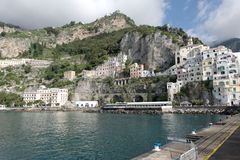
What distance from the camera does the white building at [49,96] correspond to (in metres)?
138

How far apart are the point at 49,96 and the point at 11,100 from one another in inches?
889

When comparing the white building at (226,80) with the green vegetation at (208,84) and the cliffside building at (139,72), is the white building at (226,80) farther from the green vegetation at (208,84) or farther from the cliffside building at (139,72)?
the cliffside building at (139,72)

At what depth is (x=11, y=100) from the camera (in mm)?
146250

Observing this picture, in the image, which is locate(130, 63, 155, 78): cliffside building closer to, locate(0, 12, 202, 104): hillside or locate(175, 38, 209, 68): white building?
locate(0, 12, 202, 104): hillside

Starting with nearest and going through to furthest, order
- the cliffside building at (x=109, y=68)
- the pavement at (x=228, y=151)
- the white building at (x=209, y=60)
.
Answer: the pavement at (x=228, y=151) < the white building at (x=209, y=60) < the cliffside building at (x=109, y=68)

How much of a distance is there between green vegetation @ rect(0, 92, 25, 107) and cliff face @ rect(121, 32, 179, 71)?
216 ft

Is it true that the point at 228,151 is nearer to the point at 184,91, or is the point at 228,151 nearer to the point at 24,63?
the point at 184,91

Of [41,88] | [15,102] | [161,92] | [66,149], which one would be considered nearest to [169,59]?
[161,92]

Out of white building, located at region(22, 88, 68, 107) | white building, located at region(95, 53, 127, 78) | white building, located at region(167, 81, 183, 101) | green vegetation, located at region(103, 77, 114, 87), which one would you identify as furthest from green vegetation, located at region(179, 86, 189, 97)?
white building, located at region(22, 88, 68, 107)

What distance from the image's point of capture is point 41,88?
14975 cm

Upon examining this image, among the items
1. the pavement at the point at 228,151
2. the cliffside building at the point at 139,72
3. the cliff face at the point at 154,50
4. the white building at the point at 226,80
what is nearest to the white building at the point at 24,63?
the cliff face at the point at 154,50

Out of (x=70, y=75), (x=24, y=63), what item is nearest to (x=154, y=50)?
(x=70, y=75)

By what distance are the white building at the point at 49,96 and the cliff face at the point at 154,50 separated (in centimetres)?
4291

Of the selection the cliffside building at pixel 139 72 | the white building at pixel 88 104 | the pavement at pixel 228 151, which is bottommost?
the pavement at pixel 228 151
